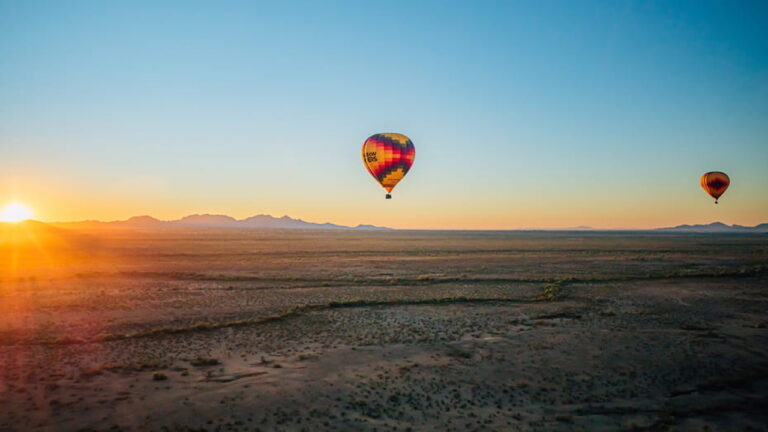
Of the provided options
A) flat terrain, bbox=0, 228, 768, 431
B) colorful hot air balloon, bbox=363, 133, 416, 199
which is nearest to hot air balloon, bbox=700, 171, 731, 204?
flat terrain, bbox=0, 228, 768, 431

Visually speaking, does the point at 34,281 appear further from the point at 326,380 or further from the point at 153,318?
the point at 326,380

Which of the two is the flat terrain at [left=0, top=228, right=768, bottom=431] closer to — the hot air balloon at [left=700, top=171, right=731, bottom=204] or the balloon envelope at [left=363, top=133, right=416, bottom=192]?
the balloon envelope at [left=363, top=133, right=416, bottom=192]

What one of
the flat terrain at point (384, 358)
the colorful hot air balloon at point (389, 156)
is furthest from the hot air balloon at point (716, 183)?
the colorful hot air balloon at point (389, 156)

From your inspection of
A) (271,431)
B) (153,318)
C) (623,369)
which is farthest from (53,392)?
(623,369)

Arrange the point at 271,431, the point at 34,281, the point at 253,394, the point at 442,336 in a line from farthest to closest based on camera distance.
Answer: the point at 34,281
the point at 442,336
the point at 253,394
the point at 271,431

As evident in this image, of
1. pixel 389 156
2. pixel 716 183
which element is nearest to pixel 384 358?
pixel 389 156

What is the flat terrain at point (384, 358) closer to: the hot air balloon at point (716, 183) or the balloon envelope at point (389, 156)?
the balloon envelope at point (389, 156)

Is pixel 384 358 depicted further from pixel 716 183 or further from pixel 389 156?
pixel 716 183
